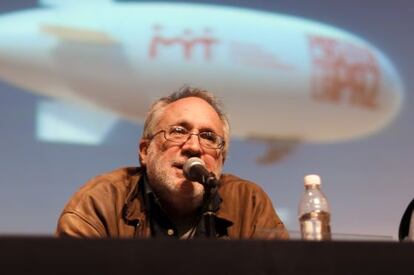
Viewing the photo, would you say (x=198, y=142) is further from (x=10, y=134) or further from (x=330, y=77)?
(x=330, y=77)

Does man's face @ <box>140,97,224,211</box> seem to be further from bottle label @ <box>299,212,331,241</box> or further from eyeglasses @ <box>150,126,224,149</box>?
bottle label @ <box>299,212,331,241</box>

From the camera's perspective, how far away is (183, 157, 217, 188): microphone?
1372 mm

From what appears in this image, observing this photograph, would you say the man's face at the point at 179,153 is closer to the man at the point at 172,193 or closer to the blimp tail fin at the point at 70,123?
the man at the point at 172,193

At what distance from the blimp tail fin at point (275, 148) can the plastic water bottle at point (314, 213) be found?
1.16 metres

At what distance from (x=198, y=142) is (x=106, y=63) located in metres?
1.05

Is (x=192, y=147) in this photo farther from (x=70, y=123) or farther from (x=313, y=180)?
(x=70, y=123)

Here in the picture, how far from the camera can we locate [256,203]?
5.75ft

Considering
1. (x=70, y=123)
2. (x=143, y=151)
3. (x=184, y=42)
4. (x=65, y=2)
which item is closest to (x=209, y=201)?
(x=143, y=151)

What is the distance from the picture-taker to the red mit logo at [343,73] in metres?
2.82

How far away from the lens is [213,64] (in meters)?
2.74

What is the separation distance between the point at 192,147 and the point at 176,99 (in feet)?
0.70

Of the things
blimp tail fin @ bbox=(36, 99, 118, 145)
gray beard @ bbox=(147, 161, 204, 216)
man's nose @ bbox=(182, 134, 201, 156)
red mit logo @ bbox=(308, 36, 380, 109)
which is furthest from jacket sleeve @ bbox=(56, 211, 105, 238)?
red mit logo @ bbox=(308, 36, 380, 109)

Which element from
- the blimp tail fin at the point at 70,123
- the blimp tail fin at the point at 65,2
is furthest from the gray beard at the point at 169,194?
the blimp tail fin at the point at 65,2

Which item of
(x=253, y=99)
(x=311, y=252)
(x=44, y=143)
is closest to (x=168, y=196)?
(x=311, y=252)
